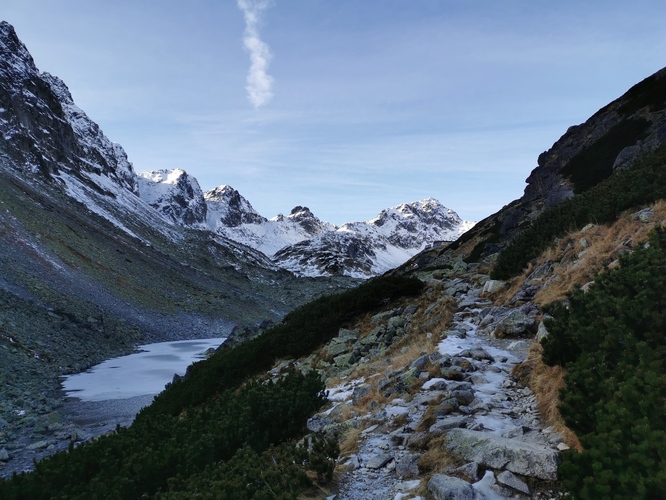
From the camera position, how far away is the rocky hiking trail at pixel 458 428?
4.75 meters

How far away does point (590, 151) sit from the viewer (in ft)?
114

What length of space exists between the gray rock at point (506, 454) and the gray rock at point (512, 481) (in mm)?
79

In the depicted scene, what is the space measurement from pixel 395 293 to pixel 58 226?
64249 mm

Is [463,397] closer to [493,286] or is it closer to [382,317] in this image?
[493,286]

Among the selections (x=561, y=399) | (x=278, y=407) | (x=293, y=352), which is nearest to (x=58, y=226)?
(x=293, y=352)

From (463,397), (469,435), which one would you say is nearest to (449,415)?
(463,397)

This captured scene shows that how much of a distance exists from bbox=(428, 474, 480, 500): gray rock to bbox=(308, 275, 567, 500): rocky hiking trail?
0.01m

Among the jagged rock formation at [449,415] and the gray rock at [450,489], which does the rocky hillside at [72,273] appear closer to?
the jagged rock formation at [449,415]

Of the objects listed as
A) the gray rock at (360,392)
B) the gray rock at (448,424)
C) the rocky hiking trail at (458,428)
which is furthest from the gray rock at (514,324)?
the gray rock at (448,424)

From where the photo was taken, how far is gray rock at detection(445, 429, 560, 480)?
4.69m

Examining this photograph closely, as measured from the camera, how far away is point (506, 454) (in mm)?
4938

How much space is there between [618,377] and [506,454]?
1833 millimetres

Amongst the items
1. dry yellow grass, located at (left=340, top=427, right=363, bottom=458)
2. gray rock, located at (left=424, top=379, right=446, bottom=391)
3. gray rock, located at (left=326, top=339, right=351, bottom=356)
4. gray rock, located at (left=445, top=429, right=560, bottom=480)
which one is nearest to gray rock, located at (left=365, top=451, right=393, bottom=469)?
dry yellow grass, located at (left=340, top=427, right=363, bottom=458)

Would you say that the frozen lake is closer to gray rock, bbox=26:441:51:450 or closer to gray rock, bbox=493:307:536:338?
gray rock, bbox=26:441:51:450
